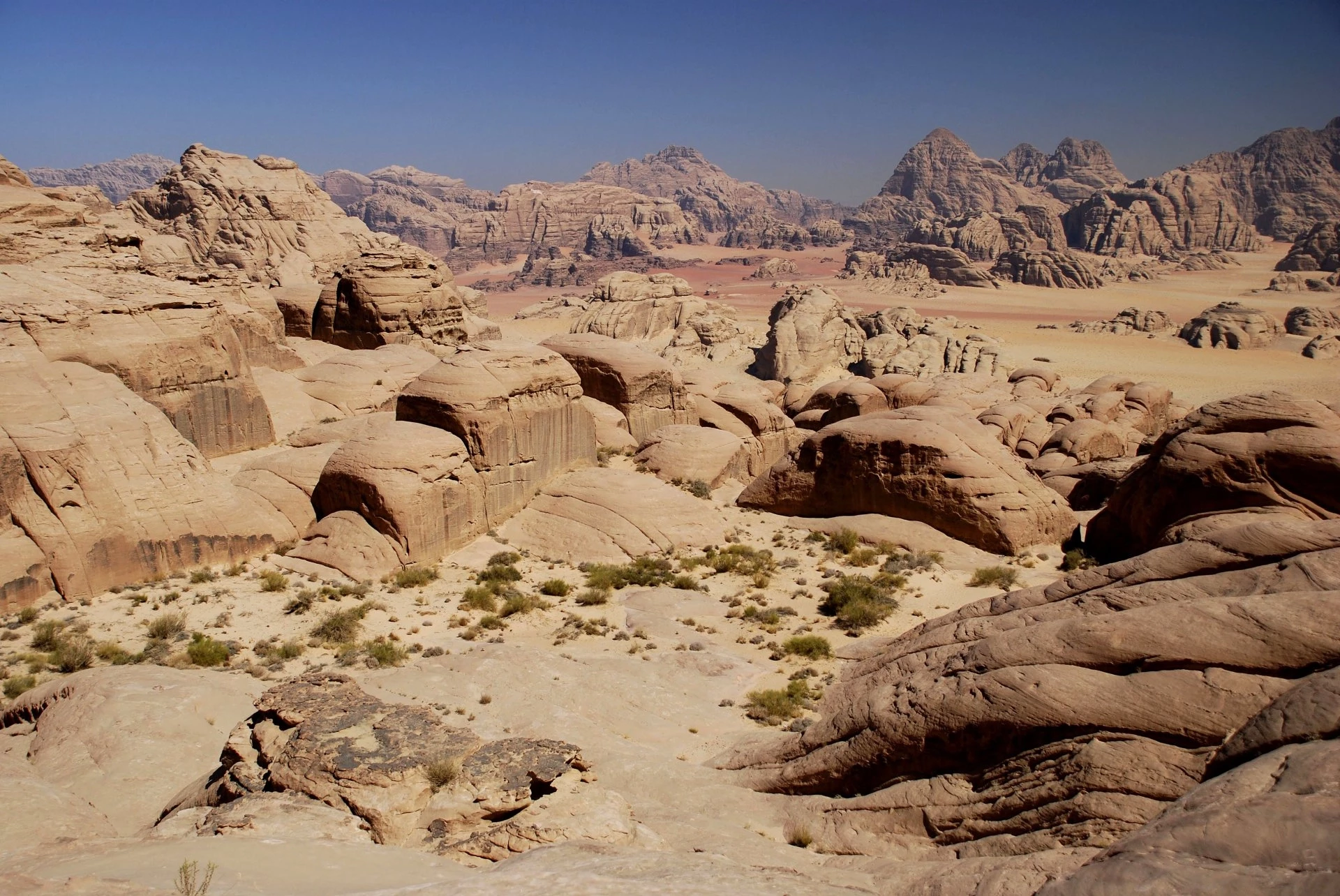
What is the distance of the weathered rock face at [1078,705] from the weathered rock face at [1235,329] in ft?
185

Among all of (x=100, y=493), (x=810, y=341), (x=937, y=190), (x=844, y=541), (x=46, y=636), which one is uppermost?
(x=937, y=190)

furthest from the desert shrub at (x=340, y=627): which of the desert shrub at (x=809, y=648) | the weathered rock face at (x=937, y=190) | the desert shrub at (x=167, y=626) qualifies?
the weathered rock face at (x=937, y=190)

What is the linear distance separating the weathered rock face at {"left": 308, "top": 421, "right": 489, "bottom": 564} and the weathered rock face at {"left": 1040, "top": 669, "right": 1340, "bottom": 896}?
13.3 metres

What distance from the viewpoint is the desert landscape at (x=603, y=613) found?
6410mm

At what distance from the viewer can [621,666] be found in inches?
512

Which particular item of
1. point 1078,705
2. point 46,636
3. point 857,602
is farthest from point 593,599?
point 1078,705

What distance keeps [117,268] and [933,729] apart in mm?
21889

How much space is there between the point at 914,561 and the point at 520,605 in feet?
25.5

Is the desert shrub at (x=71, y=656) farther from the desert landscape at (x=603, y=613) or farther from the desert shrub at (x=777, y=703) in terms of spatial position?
the desert shrub at (x=777, y=703)

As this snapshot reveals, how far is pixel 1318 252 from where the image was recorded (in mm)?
85875

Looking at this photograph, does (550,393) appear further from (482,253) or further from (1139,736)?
(482,253)

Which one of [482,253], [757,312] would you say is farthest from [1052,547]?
[482,253]

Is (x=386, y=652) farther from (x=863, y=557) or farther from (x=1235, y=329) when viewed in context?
(x=1235, y=329)

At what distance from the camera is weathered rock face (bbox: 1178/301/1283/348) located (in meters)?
55.3
